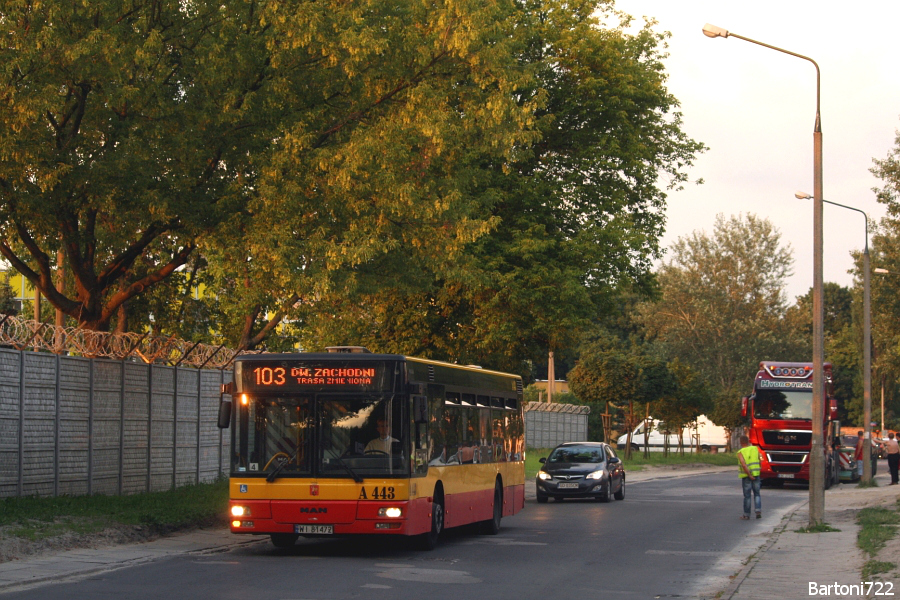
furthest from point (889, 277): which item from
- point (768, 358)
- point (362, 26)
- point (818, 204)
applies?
point (362, 26)

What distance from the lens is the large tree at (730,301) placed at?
76.8m

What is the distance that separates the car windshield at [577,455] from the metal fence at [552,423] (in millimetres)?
24633

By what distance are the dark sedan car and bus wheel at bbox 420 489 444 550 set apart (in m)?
12.7

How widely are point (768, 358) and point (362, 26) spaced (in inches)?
2408

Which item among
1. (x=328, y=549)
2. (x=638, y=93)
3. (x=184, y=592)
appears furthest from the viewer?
(x=638, y=93)

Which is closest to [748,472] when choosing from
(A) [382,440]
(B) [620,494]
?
(B) [620,494]

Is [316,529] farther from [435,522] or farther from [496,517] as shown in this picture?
[496,517]

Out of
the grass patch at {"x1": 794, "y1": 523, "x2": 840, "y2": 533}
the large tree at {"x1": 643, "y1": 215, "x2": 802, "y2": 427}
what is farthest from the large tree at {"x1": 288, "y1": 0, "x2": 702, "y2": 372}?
the large tree at {"x1": 643, "y1": 215, "x2": 802, "y2": 427}

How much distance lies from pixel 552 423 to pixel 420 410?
43550 mm

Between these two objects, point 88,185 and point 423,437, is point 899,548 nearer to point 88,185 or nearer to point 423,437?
point 423,437

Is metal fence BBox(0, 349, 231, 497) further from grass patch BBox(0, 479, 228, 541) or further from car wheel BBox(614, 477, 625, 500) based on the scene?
car wheel BBox(614, 477, 625, 500)

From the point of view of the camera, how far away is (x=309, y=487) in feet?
51.2

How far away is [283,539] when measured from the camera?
1694 centimetres

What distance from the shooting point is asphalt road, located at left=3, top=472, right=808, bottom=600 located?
12250 millimetres
